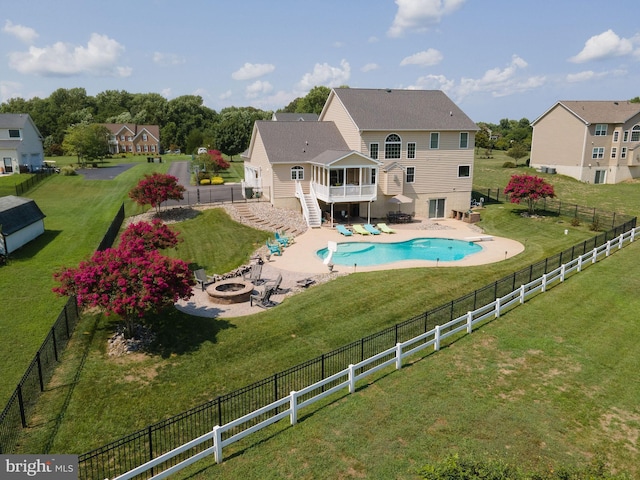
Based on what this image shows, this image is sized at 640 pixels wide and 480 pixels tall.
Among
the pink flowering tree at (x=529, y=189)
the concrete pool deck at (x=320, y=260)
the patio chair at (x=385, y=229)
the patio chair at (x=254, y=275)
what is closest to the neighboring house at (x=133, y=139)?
the concrete pool deck at (x=320, y=260)

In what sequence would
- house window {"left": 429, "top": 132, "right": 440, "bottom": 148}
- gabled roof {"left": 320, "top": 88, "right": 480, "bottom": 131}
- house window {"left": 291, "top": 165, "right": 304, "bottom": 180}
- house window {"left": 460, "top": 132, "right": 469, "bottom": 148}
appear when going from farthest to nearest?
house window {"left": 460, "top": 132, "right": 469, "bottom": 148} < house window {"left": 429, "top": 132, "right": 440, "bottom": 148} < gabled roof {"left": 320, "top": 88, "right": 480, "bottom": 131} < house window {"left": 291, "top": 165, "right": 304, "bottom": 180}

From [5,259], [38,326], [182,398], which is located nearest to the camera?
[182,398]

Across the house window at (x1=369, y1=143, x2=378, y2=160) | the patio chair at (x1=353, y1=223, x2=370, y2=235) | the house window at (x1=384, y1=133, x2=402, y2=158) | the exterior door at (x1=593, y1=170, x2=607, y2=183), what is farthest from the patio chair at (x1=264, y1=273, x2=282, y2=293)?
the exterior door at (x1=593, y1=170, x2=607, y2=183)

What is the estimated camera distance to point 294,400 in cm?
1190

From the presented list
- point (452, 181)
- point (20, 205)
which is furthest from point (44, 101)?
point (452, 181)

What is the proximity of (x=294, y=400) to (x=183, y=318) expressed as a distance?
930 centimetres

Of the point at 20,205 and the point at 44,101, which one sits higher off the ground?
the point at 44,101

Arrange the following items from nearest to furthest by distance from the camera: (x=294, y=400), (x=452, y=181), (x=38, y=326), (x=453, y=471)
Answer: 1. (x=453, y=471)
2. (x=294, y=400)
3. (x=38, y=326)
4. (x=452, y=181)

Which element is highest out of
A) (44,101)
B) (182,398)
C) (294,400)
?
(44,101)

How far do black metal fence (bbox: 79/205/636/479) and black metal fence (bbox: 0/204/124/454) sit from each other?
2477mm

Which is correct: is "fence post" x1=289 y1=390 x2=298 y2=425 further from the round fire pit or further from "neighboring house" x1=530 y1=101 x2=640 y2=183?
"neighboring house" x1=530 y1=101 x2=640 y2=183

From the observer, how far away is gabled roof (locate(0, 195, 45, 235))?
28.0 meters

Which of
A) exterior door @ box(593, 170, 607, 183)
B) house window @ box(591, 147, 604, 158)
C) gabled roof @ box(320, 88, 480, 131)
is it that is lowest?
exterior door @ box(593, 170, 607, 183)

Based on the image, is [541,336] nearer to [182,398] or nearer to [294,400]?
[294,400]
